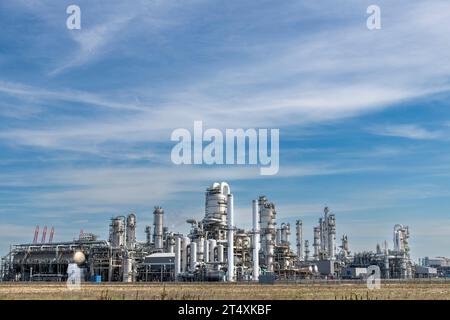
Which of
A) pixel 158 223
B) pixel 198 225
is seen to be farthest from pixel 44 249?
pixel 198 225

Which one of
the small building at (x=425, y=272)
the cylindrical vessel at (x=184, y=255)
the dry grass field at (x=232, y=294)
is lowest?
the small building at (x=425, y=272)

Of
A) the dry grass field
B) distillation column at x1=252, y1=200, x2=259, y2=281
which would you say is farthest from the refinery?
the dry grass field

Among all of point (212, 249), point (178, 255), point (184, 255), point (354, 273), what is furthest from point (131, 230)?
point (354, 273)

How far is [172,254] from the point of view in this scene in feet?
438

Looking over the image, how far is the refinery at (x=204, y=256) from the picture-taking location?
12338 cm

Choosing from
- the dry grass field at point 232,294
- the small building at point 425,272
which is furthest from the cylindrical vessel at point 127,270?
the small building at point 425,272

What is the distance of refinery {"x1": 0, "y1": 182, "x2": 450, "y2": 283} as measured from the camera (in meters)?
123

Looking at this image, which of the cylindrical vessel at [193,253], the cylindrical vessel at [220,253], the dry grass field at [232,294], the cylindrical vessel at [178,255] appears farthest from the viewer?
the cylindrical vessel at [220,253]

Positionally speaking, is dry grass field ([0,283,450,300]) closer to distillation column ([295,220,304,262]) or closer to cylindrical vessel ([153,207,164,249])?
cylindrical vessel ([153,207,164,249])

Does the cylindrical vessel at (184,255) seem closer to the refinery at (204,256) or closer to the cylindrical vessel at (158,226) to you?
the refinery at (204,256)

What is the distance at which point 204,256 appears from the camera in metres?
128

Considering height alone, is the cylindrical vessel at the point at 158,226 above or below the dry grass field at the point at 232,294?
above

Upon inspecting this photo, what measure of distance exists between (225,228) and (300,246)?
4196 centimetres
